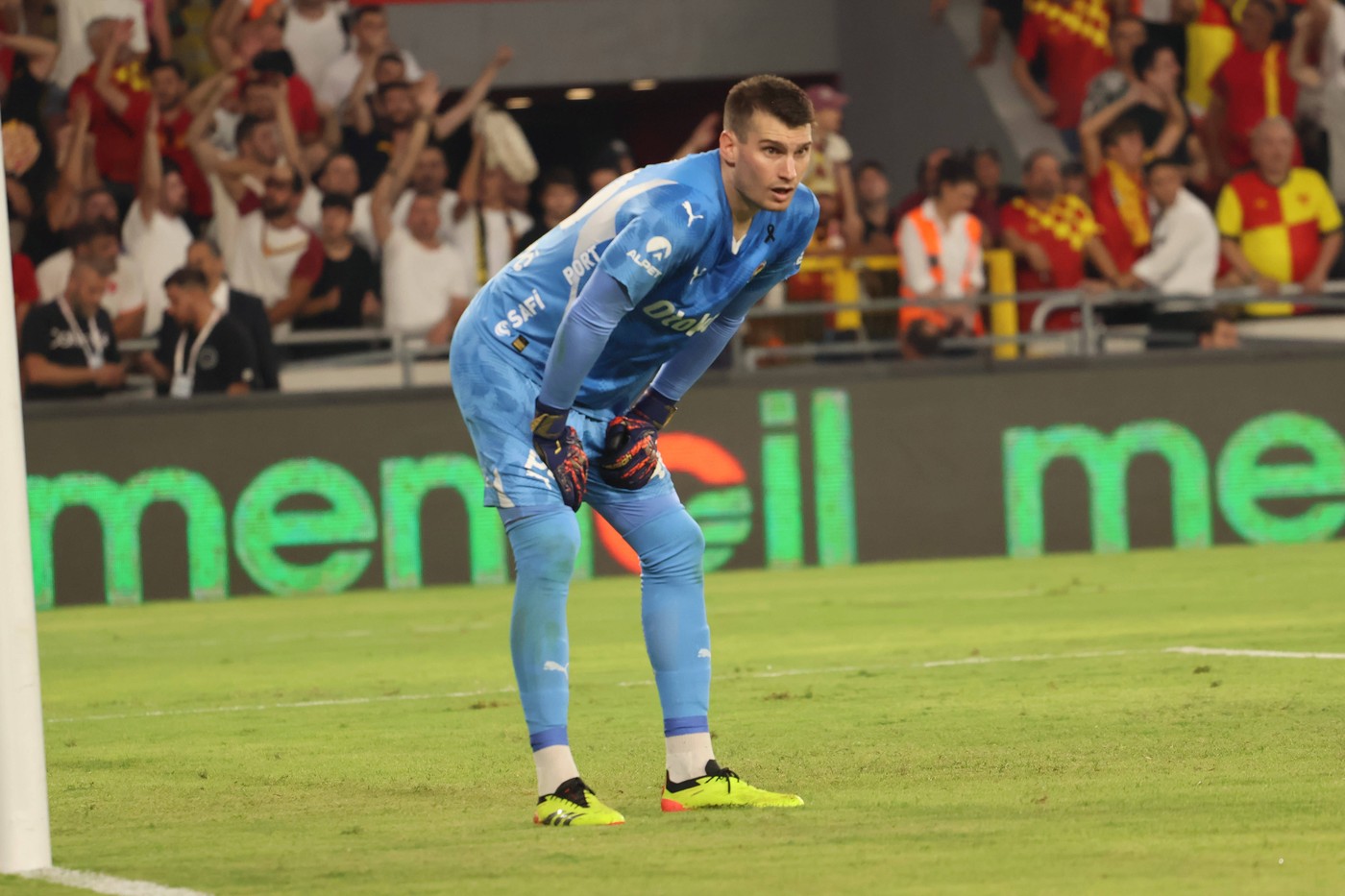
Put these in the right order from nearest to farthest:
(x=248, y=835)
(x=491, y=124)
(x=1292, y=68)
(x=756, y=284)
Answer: (x=248, y=835), (x=756, y=284), (x=491, y=124), (x=1292, y=68)

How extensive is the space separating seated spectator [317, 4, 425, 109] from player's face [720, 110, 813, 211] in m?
12.1

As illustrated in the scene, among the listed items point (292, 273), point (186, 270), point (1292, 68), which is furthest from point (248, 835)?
point (1292, 68)

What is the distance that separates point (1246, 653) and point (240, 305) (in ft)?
26.0

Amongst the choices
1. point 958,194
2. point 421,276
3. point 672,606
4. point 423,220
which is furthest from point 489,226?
point 672,606

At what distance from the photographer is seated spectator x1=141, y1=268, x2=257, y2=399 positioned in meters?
15.0

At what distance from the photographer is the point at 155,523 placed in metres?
15.0

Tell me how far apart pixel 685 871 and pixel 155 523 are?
35.0 ft

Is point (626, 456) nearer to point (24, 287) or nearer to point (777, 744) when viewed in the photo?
point (777, 744)

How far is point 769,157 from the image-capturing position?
19.0 feet

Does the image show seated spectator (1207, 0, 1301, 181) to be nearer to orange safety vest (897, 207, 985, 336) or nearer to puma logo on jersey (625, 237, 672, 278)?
orange safety vest (897, 207, 985, 336)

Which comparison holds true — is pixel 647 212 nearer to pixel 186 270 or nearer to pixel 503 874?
pixel 503 874

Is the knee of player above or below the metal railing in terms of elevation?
below

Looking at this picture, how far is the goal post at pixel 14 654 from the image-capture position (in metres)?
4.97

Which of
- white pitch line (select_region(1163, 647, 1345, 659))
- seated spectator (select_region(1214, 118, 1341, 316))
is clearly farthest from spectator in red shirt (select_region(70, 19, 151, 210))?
white pitch line (select_region(1163, 647, 1345, 659))
